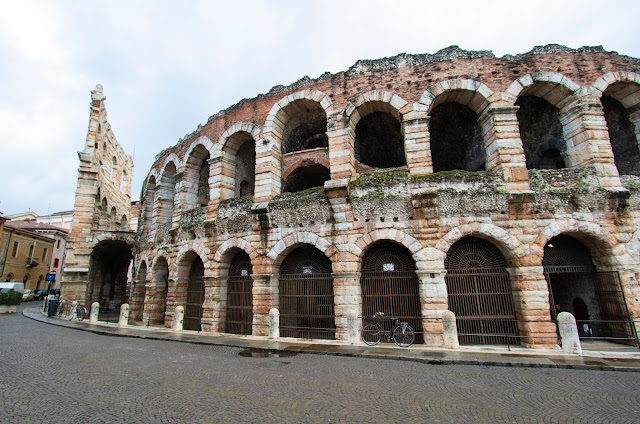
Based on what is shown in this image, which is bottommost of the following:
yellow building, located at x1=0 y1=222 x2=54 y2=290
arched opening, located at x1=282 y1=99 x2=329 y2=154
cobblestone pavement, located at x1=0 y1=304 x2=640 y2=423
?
cobblestone pavement, located at x1=0 y1=304 x2=640 y2=423

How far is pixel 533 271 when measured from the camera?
27.9 ft

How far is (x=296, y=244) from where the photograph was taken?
10.5 m

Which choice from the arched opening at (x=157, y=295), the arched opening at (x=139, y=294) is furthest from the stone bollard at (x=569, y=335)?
the arched opening at (x=139, y=294)

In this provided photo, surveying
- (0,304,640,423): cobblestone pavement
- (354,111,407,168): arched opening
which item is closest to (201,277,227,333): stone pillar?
(0,304,640,423): cobblestone pavement

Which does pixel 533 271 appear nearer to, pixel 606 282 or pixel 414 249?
pixel 606 282

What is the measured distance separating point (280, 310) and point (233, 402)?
249 inches

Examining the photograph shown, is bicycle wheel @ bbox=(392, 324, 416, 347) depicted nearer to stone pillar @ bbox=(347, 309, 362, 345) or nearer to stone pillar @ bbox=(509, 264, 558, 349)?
stone pillar @ bbox=(347, 309, 362, 345)

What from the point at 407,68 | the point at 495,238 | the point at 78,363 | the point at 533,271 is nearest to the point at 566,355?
the point at 533,271

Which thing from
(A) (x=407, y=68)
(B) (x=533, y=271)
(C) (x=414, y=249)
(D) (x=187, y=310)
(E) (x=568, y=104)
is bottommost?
(D) (x=187, y=310)

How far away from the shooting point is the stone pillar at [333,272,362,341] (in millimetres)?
9148

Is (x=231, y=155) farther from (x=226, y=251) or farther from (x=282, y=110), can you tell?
(x=226, y=251)

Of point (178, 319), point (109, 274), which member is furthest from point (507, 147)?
point (109, 274)

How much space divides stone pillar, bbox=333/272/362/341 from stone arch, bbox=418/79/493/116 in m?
5.95

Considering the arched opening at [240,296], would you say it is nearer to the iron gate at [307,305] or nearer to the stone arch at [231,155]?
the iron gate at [307,305]
